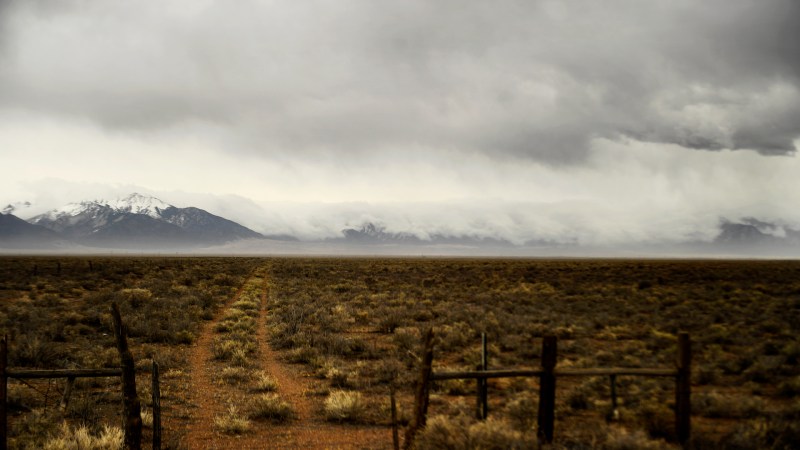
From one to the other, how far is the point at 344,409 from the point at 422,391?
387 centimetres

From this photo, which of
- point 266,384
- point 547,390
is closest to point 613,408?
point 547,390

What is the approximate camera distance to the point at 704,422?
935 centimetres

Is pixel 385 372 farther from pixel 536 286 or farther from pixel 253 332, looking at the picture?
pixel 536 286

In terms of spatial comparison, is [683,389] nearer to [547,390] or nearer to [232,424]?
[547,390]

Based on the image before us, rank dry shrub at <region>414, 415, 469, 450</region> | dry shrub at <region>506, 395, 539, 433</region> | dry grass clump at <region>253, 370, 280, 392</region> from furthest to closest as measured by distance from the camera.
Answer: dry grass clump at <region>253, 370, 280, 392</region>, dry shrub at <region>506, 395, 539, 433</region>, dry shrub at <region>414, 415, 469, 450</region>

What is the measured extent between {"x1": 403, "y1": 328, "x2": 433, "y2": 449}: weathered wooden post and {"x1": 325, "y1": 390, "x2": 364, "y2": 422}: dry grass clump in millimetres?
3128

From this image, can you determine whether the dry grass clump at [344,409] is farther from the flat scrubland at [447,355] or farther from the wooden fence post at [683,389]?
the wooden fence post at [683,389]

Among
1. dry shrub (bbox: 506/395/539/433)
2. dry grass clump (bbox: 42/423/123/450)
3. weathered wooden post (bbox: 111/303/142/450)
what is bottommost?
dry grass clump (bbox: 42/423/123/450)

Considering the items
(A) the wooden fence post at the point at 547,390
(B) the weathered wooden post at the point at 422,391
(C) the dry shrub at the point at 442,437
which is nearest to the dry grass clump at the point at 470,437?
(C) the dry shrub at the point at 442,437

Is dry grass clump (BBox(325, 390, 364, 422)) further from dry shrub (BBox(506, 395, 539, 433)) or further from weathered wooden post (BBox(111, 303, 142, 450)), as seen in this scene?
weathered wooden post (BBox(111, 303, 142, 450))

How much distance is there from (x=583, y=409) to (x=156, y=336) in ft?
50.6

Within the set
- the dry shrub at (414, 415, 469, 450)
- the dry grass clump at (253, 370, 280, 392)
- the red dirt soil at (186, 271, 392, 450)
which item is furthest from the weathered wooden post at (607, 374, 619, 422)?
the dry grass clump at (253, 370, 280, 392)

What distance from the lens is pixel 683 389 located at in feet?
23.6

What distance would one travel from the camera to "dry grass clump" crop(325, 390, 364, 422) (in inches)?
403
